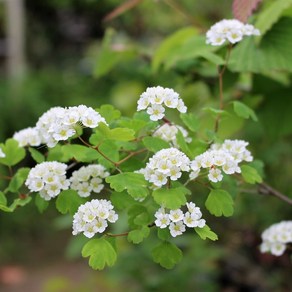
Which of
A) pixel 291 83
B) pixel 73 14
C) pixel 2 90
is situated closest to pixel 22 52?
pixel 2 90

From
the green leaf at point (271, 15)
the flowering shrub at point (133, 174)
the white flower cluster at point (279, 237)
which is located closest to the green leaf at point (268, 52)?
the green leaf at point (271, 15)

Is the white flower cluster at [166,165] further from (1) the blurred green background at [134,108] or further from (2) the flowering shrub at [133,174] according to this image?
(1) the blurred green background at [134,108]

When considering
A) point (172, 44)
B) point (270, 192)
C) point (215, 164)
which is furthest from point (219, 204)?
point (172, 44)

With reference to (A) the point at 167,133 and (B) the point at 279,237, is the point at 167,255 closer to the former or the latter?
(A) the point at 167,133

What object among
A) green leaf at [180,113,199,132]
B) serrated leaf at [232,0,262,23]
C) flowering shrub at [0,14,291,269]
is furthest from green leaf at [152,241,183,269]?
serrated leaf at [232,0,262,23]

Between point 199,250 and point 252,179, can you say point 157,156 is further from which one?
point 199,250

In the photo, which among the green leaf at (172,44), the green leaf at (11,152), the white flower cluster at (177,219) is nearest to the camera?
the white flower cluster at (177,219)
